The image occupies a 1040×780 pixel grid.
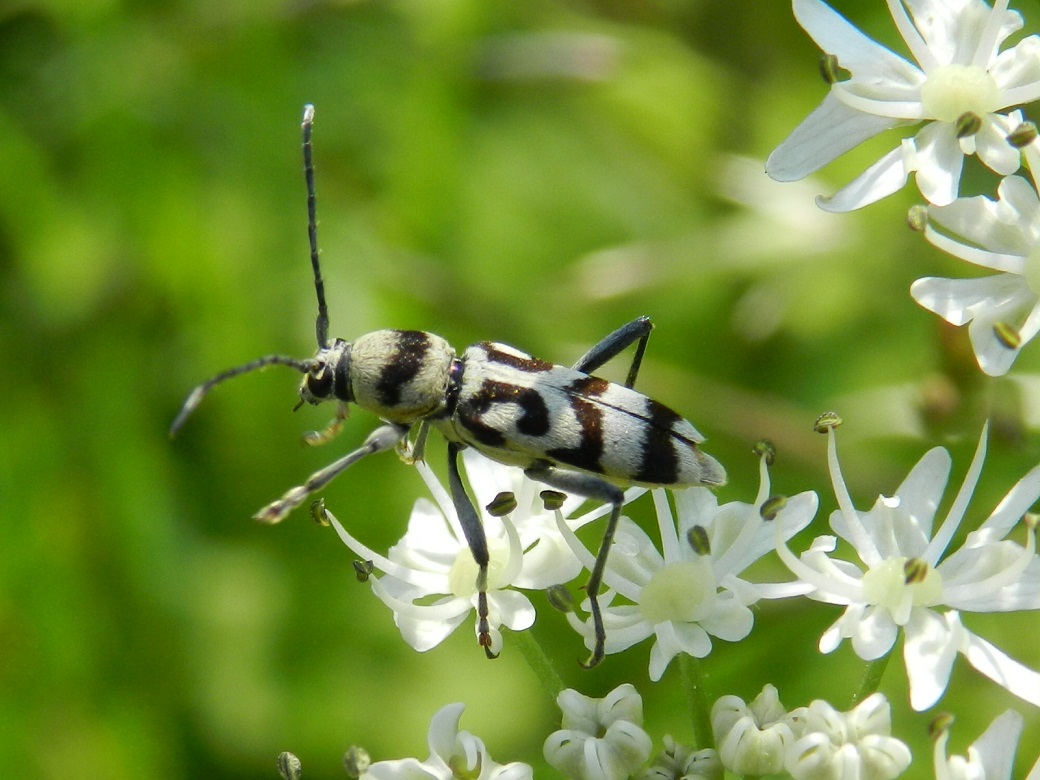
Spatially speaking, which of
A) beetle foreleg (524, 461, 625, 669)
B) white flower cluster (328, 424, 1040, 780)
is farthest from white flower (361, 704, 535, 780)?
beetle foreleg (524, 461, 625, 669)

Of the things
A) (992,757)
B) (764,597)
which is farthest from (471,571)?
(992,757)

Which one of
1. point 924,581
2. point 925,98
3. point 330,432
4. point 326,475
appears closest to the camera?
point 924,581

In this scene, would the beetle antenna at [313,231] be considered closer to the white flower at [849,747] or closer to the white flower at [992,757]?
the white flower at [849,747]

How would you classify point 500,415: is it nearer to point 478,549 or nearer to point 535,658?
point 478,549

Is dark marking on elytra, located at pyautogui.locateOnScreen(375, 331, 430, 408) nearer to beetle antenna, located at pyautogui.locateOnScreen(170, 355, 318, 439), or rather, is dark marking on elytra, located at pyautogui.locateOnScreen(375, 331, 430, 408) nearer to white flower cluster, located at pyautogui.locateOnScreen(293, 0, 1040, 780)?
beetle antenna, located at pyautogui.locateOnScreen(170, 355, 318, 439)

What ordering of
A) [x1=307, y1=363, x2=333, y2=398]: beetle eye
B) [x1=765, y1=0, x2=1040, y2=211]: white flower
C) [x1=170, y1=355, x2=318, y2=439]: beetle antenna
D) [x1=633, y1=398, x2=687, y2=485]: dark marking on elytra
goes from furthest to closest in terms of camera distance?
1. [x1=307, y1=363, x2=333, y2=398]: beetle eye
2. [x1=170, y1=355, x2=318, y2=439]: beetle antenna
3. [x1=633, y1=398, x2=687, y2=485]: dark marking on elytra
4. [x1=765, y1=0, x2=1040, y2=211]: white flower
